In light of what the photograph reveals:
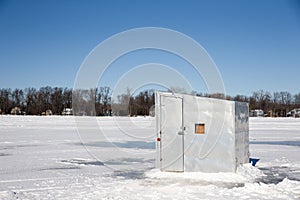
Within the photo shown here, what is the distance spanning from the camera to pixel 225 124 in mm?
10703

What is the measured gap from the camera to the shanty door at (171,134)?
11.1 meters

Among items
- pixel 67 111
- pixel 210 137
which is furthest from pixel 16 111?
pixel 210 137

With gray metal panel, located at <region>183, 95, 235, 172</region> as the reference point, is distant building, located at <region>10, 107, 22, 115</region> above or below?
above

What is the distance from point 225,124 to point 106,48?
20.2ft

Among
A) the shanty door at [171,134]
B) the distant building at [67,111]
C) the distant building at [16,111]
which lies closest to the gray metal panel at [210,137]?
the shanty door at [171,134]

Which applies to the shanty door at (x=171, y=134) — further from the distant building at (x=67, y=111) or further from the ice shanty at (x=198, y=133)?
the distant building at (x=67, y=111)

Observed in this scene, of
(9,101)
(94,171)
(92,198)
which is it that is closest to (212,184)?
(92,198)

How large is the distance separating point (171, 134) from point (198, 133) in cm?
86

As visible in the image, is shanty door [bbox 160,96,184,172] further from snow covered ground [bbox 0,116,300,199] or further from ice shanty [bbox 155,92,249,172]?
snow covered ground [bbox 0,116,300,199]

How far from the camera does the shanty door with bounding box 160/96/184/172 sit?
36.4ft

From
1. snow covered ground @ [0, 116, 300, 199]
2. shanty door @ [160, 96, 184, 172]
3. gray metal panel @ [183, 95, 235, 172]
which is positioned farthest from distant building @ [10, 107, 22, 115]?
gray metal panel @ [183, 95, 235, 172]

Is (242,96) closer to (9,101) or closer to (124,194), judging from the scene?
(9,101)

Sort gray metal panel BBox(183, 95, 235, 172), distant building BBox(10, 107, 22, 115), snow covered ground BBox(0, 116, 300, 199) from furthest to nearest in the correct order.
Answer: distant building BBox(10, 107, 22, 115) → gray metal panel BBox(183, 95, 235, 172) → snow covered ground BBox(0, 116, 300, 199)

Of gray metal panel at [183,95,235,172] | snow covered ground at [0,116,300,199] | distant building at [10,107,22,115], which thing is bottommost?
snow covered ground at [0,116,300,199]
